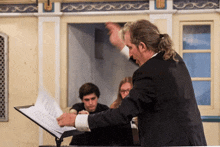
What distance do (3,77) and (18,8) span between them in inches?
41.6

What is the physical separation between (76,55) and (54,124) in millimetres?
2757

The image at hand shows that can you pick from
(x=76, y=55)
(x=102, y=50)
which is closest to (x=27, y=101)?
(x=76, y=55)

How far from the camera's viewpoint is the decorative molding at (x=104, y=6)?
3816 mm

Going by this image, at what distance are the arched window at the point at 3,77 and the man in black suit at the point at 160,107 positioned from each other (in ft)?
9.54

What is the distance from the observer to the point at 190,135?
1.38m

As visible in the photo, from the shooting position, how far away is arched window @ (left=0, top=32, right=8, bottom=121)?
404 cm

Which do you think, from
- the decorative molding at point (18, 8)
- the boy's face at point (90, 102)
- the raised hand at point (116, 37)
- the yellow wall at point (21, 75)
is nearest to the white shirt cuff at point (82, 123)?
the raised hand at point (116, 37)

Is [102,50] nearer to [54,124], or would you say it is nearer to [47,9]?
[47,9]

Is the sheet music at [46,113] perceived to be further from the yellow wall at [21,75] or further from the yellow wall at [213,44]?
the yellow wall at [213,44]

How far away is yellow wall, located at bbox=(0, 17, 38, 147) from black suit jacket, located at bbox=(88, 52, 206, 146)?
2.85m

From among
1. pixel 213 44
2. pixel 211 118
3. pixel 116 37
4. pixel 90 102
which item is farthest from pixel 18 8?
pixel 211 118

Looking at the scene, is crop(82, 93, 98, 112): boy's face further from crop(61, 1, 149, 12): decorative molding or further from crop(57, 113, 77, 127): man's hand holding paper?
crop(57, 113, 77, 127): man's hand holding paper

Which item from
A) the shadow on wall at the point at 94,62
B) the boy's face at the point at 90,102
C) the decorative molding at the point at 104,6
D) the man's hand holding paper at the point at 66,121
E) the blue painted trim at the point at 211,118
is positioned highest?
the decorative molding at the point at 104,6

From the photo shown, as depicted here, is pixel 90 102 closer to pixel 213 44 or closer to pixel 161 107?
pixel 161 107
